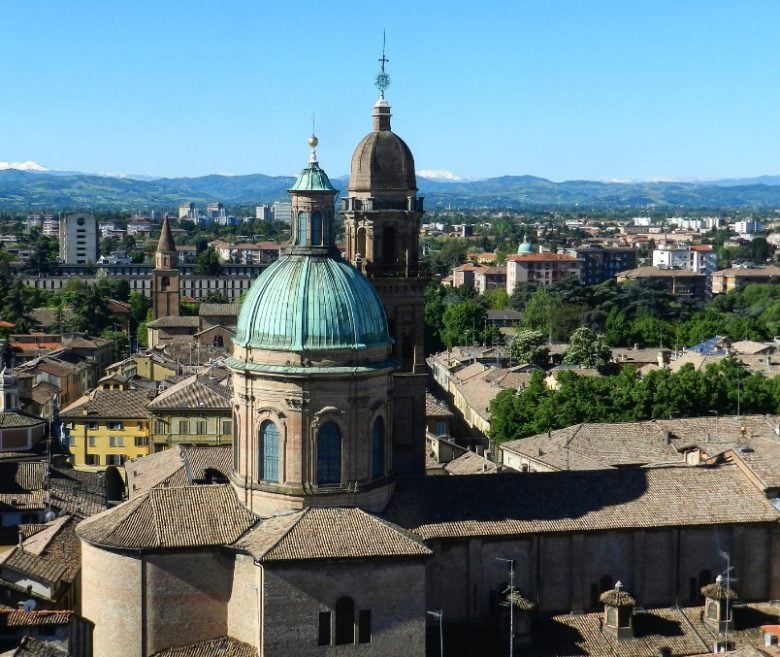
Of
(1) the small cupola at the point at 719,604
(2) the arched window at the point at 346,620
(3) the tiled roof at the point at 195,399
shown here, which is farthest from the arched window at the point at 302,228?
(3) the tiled roof at the point at 195,399

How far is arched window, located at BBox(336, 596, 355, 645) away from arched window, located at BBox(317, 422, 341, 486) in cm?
308

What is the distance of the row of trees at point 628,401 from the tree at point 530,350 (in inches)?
1071

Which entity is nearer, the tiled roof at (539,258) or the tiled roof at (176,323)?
the tiled roof at (176,323)

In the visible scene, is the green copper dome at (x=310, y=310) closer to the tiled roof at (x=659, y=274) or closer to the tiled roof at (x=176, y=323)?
the tiled roof at (x=176, y=323)

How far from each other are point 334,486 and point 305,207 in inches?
280

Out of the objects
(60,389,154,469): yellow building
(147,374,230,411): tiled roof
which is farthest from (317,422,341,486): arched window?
(60,389,154,469): yellow building

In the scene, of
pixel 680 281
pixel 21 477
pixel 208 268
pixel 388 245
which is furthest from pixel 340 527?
pixel 680 281

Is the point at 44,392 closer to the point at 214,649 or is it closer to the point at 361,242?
the point at 361,242

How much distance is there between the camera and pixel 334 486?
104ft

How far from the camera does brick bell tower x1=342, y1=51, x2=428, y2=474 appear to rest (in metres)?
39.2

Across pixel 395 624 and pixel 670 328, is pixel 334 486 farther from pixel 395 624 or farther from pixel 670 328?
pixel 670 328

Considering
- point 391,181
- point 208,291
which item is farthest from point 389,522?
point 208,291

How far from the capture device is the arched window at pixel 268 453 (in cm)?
3195

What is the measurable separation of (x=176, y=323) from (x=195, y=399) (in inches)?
1817
